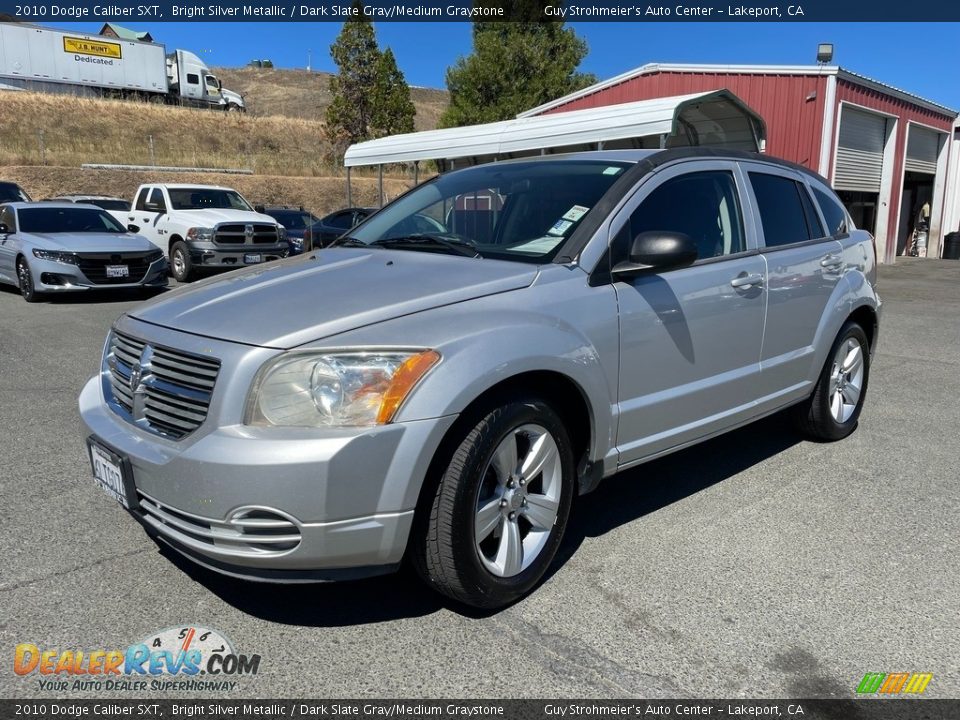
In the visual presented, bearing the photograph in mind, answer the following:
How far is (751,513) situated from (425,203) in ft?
7.71

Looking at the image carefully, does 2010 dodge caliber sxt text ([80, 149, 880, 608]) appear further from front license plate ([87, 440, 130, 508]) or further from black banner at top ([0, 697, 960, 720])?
black banner at top ([0, 697, 960, 720])

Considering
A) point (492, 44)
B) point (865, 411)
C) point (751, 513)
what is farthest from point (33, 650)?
point (492, 44)

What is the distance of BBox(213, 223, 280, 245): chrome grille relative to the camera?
1403cm

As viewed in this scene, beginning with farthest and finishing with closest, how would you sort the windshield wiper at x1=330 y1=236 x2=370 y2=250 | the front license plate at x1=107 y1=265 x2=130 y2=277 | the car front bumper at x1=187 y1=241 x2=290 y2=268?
1. the car front bumper at x1=187 y1=241 x2=290 y2=268
2. the front license plate at x1=107 y1=265 x2=130 y2=277
3. the windshield wiper at x1=330 y1=236 x2=370 y2=250

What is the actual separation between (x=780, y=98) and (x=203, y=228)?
42.2 feet

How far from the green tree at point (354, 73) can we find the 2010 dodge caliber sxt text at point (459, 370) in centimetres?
3213

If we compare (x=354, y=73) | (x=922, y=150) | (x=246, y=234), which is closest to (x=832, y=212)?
(x=246, y=234)

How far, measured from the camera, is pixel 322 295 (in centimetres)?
289

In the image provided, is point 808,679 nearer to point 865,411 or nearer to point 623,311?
point 623,311

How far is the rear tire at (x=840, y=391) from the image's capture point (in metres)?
4.79

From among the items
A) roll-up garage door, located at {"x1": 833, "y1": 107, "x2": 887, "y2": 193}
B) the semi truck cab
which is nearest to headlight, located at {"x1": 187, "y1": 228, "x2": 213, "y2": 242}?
roll-up garage door, located at {"x1": 833, "y1": 107, "x2": 887, "y2": 193}

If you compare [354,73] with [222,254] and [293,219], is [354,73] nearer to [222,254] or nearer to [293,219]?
[293,219]

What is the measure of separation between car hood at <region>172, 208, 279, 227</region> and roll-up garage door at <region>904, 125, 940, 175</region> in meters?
18.0

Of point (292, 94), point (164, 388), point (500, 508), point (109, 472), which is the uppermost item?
point (292, 94)
